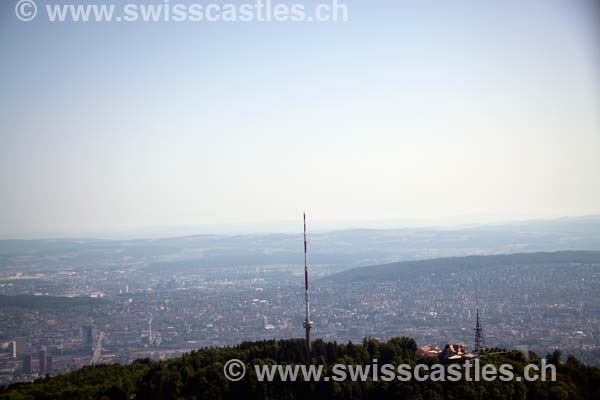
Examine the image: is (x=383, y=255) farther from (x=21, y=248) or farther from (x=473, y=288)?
(x=21, y=248)

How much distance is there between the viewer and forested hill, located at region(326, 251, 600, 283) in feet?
349

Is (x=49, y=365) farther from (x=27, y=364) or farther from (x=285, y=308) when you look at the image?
(x=285, y=308)

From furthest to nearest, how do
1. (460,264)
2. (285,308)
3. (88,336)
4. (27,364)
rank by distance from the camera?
(460,264) → (285,308) → (88,336) → (27,364)

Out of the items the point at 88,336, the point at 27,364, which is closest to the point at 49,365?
the point at 27,364

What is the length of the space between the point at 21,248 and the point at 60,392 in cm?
13328

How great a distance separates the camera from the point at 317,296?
3885 inches

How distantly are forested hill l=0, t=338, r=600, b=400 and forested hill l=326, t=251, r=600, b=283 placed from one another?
242 ft

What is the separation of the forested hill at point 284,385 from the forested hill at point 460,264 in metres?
73.7

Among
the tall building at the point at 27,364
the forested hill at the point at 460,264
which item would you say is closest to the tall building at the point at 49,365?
the tall building at the point at 27,364

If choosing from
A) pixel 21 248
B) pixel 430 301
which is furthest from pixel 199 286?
pixel 21 248

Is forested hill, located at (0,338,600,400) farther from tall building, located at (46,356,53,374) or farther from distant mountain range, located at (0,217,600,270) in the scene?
distant mountain range, located at (0,217,600,270)

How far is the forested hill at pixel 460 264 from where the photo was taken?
349ft

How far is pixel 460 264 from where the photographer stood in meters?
111

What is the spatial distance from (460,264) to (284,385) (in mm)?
83679
